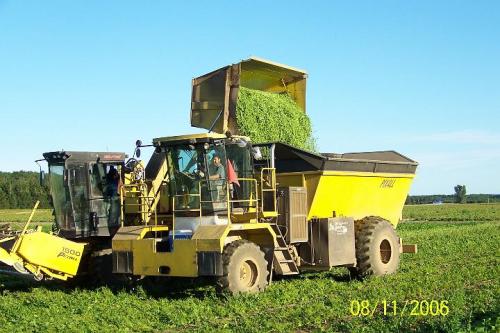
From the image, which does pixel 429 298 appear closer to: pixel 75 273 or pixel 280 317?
pixel 280 317

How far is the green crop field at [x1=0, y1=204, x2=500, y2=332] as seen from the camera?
8289 mm

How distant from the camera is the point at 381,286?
11.6 metres

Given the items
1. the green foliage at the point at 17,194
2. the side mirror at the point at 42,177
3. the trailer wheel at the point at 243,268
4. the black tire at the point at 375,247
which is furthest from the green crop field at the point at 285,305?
the green foliage at the point at 17,194

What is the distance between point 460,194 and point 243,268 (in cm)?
10997

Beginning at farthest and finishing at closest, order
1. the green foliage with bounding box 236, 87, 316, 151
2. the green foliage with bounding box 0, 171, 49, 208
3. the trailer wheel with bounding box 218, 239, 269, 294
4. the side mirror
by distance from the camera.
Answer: the green foliage with bounding box 0, 171, 49, 208
the green foliage with bounding box 236, 87, 316, 151
the side mirror
the trailer wheel with bounding box 218, 239, 269, 294

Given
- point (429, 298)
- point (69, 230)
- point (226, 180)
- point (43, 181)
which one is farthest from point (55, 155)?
point (429, 298)

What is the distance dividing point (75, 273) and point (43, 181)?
6.59 feet

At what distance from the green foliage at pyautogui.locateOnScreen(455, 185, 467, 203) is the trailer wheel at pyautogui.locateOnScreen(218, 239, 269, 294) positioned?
10829 centimetres

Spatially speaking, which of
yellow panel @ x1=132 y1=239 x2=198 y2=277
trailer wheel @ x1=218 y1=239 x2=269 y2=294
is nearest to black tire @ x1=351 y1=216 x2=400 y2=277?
trailer wheel @ x1=218 y1=239 x2=269 y2=294

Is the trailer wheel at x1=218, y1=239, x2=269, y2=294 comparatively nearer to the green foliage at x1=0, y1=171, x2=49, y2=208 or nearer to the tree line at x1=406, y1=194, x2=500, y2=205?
the green foliage at x1=0, y1=171, x2=49, y2=208

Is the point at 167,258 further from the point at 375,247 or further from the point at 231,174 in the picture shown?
the point at 375,247

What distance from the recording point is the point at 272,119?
13.3 metres
